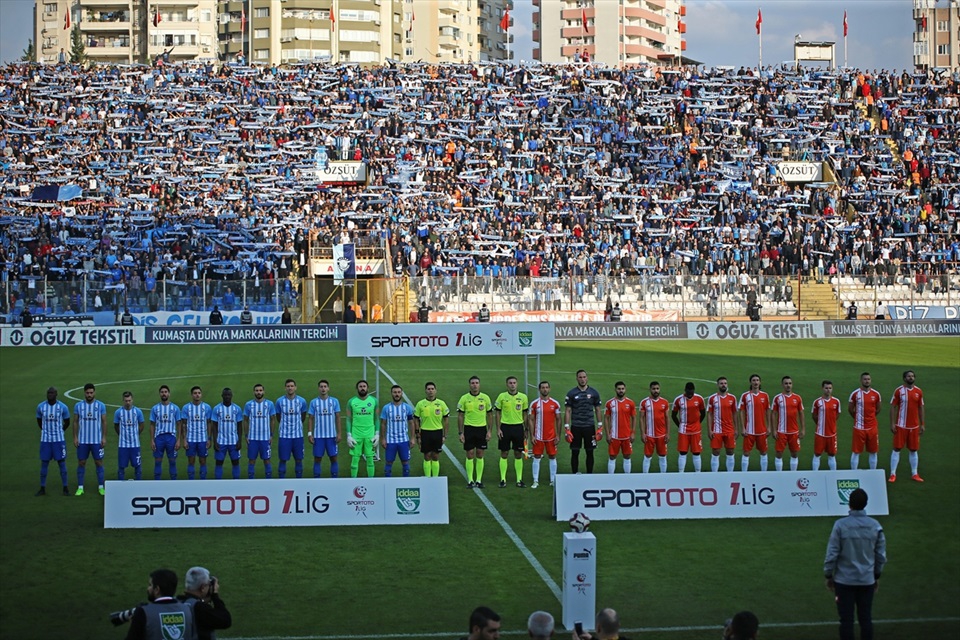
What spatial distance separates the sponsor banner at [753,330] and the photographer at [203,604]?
131ft

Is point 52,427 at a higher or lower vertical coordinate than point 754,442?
higher

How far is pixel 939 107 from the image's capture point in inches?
2653

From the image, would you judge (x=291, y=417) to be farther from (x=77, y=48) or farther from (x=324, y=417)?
(x=77, y=48)

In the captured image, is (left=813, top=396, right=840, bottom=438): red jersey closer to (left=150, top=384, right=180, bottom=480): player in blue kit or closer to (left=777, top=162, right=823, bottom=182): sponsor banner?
(left=150, top=384, right=180, bottom=480): player in blue kit

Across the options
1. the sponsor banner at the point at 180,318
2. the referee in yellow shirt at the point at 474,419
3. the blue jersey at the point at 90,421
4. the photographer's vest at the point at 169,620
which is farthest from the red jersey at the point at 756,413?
the sponsor banner at the point at 180,318

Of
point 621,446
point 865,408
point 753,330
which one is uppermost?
point 753,330

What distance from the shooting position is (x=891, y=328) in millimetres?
47188

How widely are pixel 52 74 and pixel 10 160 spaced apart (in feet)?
32.8

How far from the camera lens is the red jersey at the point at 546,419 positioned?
63.8ft

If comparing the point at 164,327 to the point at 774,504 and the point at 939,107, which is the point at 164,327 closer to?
the point at 774,504

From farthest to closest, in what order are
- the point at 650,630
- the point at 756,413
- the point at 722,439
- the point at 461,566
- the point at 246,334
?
the point at 246,334
the point at 722,439
the point at 756,413
the point at 461,566
the point at 650,630

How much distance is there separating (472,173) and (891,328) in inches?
923

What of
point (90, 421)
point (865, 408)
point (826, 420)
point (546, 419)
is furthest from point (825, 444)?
point (90, 421)

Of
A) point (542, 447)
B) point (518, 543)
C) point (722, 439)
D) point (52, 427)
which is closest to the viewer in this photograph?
point (518, 543)
